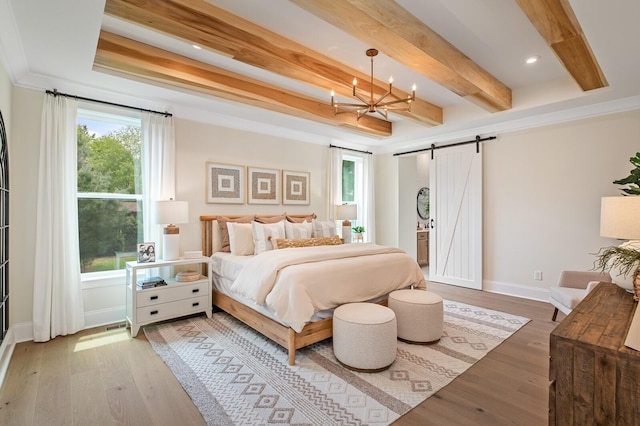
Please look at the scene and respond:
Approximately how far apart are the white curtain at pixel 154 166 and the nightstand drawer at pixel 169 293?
54 cm

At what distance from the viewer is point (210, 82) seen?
10.3 feet

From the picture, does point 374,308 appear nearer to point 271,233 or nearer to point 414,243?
point 271,233

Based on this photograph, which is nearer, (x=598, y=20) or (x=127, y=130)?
(x=598, y=20)

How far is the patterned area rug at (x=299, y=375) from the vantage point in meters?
1.95

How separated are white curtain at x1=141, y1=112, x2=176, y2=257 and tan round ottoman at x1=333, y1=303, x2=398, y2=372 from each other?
2451mm

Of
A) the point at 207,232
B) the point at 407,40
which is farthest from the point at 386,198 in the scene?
the point at 407,40

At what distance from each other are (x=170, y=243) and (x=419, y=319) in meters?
2.77

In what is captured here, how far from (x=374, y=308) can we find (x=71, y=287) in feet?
9.85

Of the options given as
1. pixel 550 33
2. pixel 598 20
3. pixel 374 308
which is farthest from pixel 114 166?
pixel 598 20

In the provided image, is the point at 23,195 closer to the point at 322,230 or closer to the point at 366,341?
the point at 322,230

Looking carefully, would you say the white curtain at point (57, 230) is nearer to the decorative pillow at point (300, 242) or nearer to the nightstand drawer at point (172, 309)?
the nightstand drawer at point (172, 309)

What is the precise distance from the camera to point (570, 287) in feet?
10.9

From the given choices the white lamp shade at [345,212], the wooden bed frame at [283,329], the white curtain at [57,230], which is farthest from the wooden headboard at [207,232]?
the white lamp shade at [345,212]

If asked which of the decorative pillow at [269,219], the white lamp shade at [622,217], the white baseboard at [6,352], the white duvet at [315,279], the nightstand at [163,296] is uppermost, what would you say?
the white lamp shade at [622,217]
